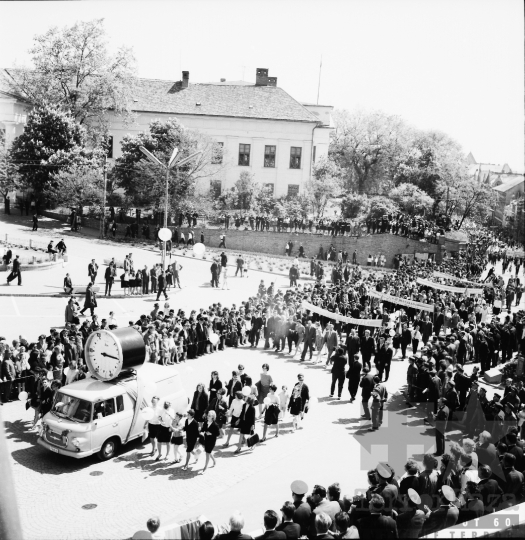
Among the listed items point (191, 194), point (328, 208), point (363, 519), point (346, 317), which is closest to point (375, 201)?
point (328, 208)

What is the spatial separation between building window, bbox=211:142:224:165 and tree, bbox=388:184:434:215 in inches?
566

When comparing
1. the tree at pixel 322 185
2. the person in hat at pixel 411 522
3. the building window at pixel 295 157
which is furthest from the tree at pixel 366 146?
the person in hat at pixel 411 522

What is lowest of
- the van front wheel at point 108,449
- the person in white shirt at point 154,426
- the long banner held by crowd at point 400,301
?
the van front wheel at point 108,449

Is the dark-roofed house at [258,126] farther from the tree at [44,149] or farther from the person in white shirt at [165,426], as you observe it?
the person in white shirt at [165,426]

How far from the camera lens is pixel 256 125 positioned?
55.1 m

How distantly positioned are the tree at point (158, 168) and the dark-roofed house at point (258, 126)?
7.27 metres

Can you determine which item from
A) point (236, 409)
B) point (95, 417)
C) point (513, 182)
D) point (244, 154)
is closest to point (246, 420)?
point (236, 409)

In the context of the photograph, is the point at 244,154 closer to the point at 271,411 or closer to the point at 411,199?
the point at 411,199

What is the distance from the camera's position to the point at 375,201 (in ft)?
159

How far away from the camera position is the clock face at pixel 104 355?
12.1 m

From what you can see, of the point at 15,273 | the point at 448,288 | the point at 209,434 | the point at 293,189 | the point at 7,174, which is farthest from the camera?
the point at 293,189

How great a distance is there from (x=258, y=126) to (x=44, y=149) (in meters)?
19.4

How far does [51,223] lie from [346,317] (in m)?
29.4

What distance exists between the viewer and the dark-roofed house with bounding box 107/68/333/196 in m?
53.4
